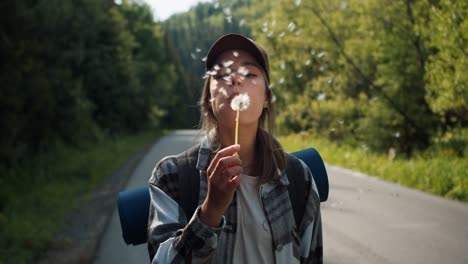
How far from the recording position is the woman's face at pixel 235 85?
6.91 ft

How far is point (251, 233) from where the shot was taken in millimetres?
2174

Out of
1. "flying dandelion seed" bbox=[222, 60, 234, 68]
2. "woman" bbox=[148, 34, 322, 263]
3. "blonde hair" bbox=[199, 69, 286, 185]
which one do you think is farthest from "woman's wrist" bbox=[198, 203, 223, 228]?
"flying dandelion seed" bbox=[222, 60, 234, 68]

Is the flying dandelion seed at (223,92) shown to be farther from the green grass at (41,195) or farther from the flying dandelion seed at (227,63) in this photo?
the green grass at (41,195)

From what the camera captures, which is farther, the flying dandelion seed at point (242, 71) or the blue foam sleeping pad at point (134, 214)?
the blue foam sleeping pad at point (134, 214)

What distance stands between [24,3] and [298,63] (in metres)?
15.7

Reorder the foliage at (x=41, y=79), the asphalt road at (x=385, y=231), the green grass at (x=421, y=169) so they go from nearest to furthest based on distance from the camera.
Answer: the asphalt road at (x=385, y=231) < the green grass at (x=421, y=169) < the foliage at (x=41, y=79)

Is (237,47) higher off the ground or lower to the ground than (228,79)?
higher

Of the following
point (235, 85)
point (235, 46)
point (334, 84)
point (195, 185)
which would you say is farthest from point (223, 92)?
point (334, 84)

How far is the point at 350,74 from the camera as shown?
18219mm

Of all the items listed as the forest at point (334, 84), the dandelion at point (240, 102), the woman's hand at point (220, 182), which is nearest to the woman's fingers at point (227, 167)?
the woman's hand at point (220, 182)

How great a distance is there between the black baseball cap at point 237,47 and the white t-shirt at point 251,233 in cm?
48

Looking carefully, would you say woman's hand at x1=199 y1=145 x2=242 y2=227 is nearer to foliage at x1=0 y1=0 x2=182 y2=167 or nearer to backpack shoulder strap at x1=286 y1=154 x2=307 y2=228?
backpack shoulder strap at x1=286 y1=154 x2=307 y2=228

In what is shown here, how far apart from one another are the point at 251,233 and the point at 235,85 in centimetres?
54

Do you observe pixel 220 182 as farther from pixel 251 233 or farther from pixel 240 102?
pixel 251 233
